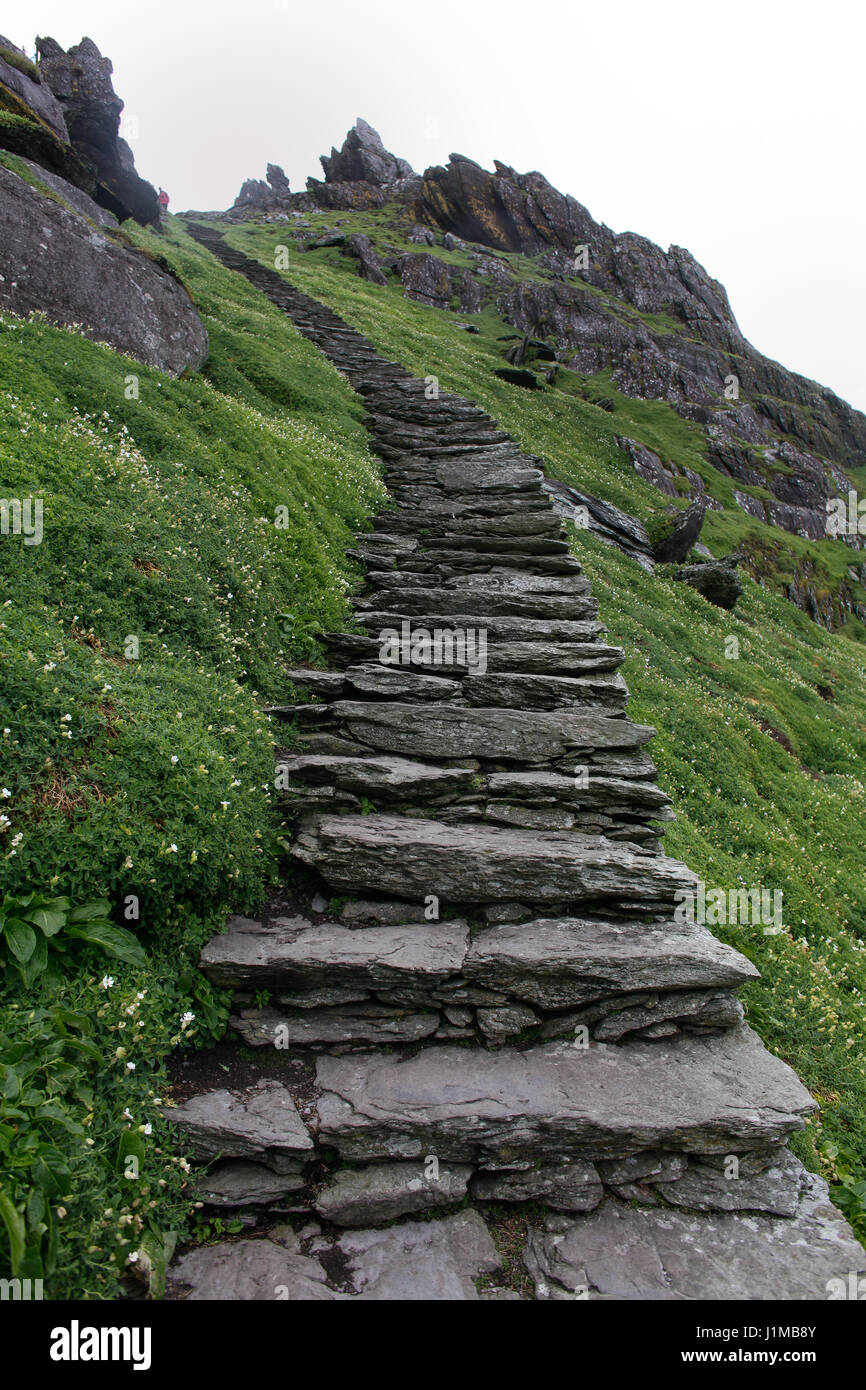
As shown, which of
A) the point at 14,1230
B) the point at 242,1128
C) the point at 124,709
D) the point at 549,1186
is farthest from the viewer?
the point at 124,709

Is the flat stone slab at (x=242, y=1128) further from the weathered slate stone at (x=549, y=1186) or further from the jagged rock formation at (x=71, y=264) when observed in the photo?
the jagged rock formation at (x=71, y=264)

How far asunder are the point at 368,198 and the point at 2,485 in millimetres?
126798

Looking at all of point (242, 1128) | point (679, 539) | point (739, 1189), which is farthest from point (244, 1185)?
point (679, 539)

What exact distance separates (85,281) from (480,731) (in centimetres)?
1371

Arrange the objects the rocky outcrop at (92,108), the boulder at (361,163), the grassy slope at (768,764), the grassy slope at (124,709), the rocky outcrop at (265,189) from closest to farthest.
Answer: the grassy slope at (124,709) → the grassy slope at (768,764) → the rocky outcrop at (92,108) → the boulder at (361,163) → the rocky outcrop at (265,189)

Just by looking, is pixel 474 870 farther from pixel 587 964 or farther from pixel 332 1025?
pixel 332 1025

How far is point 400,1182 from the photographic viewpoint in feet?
19.9

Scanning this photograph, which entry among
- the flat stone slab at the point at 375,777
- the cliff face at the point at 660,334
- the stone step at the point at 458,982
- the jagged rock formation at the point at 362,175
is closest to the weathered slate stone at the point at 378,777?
the flat stone slab at the point at 375,777

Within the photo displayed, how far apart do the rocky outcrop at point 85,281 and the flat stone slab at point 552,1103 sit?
1554cm

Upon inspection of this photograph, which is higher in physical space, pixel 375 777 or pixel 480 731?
pixel 480 731

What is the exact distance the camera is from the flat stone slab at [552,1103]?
6195 millimetres

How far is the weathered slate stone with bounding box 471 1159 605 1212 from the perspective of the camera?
6.20m

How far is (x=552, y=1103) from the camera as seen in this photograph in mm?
6414
